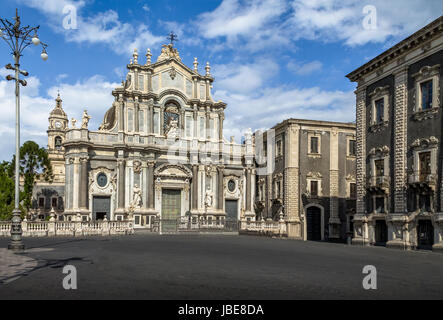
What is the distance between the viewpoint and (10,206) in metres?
41.9

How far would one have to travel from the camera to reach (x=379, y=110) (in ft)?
88.2

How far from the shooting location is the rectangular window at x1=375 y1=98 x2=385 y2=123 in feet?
86.4

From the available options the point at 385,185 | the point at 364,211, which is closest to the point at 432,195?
the point at 385,185

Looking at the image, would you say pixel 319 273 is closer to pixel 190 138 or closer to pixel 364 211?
pixel 364 211

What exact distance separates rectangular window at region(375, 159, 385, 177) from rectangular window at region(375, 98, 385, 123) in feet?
8.19

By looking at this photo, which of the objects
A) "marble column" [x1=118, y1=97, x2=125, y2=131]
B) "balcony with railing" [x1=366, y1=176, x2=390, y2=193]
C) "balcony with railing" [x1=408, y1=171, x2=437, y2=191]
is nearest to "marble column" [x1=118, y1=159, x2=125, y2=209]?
"marble column" [x1=118, y1=97, x2=125, y2=131]

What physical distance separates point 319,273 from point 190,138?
31.8m

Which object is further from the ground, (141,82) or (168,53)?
(168,53)

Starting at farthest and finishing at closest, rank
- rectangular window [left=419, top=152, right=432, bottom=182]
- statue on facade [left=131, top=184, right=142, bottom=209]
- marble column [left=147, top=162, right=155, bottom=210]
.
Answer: marble column [left=147, top=162, right=155, bottom=210], statue on facade [left=131, top=184, right=142, bottom=209], rectangular window [left=419, top=152, right=432, bottom=182]

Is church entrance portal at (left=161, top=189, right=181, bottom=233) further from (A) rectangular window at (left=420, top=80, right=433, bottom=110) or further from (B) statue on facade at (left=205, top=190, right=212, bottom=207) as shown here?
(A) rectangular window at (left=420, top=80, right=433, bottom=110)

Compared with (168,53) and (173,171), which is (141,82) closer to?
(168,53)

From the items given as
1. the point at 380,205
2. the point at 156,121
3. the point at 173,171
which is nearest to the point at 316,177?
the point at 173,171

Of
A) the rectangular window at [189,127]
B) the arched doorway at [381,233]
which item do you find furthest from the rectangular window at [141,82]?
the arched doorway at [381,233]

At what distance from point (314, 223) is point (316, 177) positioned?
14.0ft
